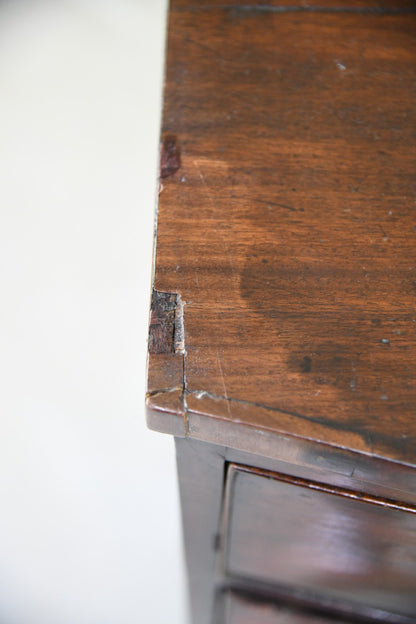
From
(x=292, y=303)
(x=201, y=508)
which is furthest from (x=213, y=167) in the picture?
(x=201, y=508)

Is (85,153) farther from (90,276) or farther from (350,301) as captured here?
(350,301)

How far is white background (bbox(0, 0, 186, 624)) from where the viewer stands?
694mm

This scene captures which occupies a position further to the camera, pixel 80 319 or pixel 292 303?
pixel 80 319

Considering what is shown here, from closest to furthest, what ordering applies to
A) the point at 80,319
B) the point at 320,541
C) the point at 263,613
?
the point at 320,541, the point at 263,613, the point at 80,319

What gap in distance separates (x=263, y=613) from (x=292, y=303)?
0.37 metres

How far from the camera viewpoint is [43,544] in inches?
30.5

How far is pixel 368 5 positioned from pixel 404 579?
1.77ft

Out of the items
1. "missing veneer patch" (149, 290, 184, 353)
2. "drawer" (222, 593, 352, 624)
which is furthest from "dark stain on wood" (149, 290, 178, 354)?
"drawer" (222, 593, 352, 624)

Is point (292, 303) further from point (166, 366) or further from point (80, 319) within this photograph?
point (80, 319)

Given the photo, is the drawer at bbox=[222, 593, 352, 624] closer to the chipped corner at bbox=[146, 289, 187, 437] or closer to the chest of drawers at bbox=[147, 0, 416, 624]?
the chest of drawers at bbox=[147, 0, 416, 624]

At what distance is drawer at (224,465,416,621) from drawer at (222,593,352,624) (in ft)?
0.11

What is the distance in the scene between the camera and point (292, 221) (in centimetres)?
39

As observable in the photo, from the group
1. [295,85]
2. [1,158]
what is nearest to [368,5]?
[295,85]

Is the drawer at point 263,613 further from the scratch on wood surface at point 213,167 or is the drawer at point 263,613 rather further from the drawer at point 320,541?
the scratch on wood surface at point 213,167
